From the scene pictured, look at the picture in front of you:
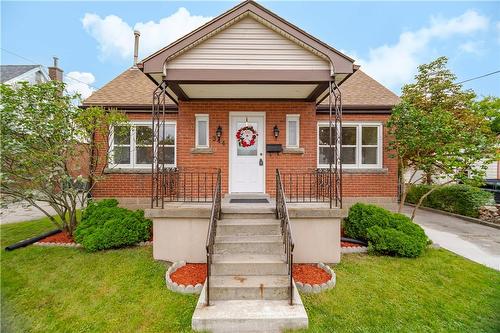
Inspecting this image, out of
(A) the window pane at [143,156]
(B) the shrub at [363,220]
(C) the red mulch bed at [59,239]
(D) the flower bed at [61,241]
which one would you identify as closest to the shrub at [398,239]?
(B) the shrub at [363,220]

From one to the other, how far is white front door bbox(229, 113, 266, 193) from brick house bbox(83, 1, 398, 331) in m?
0.03

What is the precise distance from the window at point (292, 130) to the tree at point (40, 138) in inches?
197

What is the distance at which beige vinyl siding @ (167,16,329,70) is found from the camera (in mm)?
5305

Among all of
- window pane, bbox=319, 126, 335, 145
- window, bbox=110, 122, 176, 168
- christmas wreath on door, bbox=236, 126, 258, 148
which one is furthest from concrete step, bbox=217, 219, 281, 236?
window pane, bbox=319, 126, 335, 145

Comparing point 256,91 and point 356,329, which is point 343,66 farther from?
point 356,329

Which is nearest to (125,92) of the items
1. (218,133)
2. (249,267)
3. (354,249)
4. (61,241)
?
(218,133)

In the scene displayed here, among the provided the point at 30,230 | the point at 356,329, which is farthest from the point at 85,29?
the point at 356,329

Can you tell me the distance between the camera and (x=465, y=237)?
727cm

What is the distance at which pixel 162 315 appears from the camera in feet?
11.3

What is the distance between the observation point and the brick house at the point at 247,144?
4.99 meters

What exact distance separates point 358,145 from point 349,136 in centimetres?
43

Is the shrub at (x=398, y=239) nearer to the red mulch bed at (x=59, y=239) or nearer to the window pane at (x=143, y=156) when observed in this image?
the window pane at (x=143, y=156)

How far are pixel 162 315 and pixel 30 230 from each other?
278 inches

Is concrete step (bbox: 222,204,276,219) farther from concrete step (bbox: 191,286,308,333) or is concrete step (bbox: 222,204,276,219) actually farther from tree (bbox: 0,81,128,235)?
tree (bbox: 0,81,128,235)
